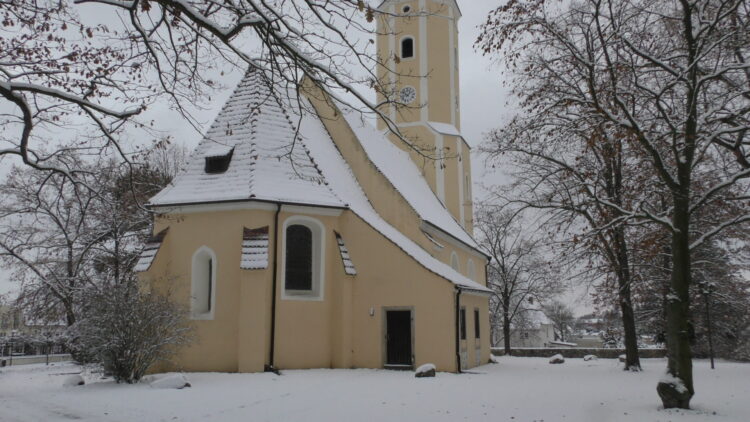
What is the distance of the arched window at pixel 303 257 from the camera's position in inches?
703

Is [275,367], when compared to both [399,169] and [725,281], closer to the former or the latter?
[399,169]

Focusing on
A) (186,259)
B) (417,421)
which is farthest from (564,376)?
(186,259)

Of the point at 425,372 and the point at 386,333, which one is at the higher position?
the point at 386,333

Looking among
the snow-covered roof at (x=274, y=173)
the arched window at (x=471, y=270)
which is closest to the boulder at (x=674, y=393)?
the snow-covered roof at (x=274, y=173)

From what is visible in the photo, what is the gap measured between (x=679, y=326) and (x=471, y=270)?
18.7 m

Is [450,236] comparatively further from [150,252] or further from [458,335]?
[150,252]

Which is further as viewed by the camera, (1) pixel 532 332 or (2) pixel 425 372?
(1) pixel 532 332

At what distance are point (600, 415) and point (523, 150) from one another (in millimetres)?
5932

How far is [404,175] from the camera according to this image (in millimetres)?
26438

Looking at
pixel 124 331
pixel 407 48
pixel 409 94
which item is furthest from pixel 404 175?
pixel 124 331

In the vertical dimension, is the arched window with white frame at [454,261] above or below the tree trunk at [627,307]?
above

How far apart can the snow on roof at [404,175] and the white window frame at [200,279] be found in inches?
251

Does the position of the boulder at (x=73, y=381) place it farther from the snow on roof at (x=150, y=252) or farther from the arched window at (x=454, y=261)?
the arched window at (x=454, y=261)

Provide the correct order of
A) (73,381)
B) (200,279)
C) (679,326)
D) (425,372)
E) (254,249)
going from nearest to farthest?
(679,326), (73,381), (425,372), (254,249), (200,279)
